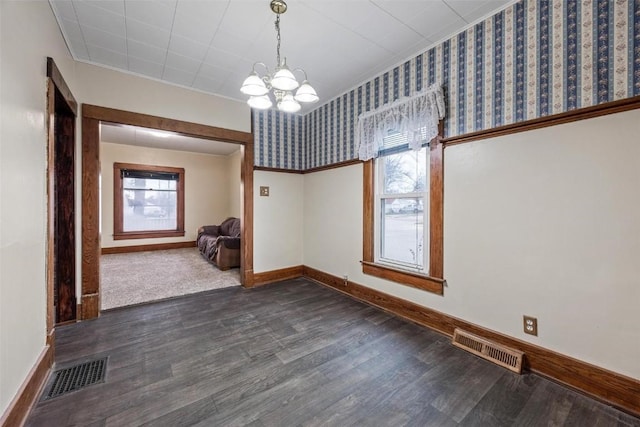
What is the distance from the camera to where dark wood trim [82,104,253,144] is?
2.89 meters

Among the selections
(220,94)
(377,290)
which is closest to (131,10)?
(220,94)

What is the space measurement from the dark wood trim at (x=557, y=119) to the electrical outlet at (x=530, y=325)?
1.43m

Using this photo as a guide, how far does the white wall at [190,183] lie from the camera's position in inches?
249

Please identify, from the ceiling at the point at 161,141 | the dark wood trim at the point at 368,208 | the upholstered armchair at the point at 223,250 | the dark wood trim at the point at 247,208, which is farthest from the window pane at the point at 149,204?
the dark wood trim at the point at 368,208

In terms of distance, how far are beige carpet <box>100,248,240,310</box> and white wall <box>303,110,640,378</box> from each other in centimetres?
319

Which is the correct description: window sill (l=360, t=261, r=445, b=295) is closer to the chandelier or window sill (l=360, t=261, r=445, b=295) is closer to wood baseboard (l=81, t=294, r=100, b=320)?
the chandelier

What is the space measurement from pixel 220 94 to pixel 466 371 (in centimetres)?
413

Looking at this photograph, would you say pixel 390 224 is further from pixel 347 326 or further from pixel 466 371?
pixel 466 371

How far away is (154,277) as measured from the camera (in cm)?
431

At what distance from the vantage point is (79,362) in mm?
2031

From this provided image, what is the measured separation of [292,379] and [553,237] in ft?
6.94

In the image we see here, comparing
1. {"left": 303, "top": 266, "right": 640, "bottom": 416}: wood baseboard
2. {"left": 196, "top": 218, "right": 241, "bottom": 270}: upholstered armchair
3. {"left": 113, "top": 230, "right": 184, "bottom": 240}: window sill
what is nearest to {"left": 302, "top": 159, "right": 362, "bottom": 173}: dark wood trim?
{"left": 303, "top": 266, "right": 640, "bottom": 416}: wood baseboard

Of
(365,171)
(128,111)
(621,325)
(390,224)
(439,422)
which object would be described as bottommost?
(439,422)

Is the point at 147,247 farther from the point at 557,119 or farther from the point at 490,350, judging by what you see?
the point at 557,119
